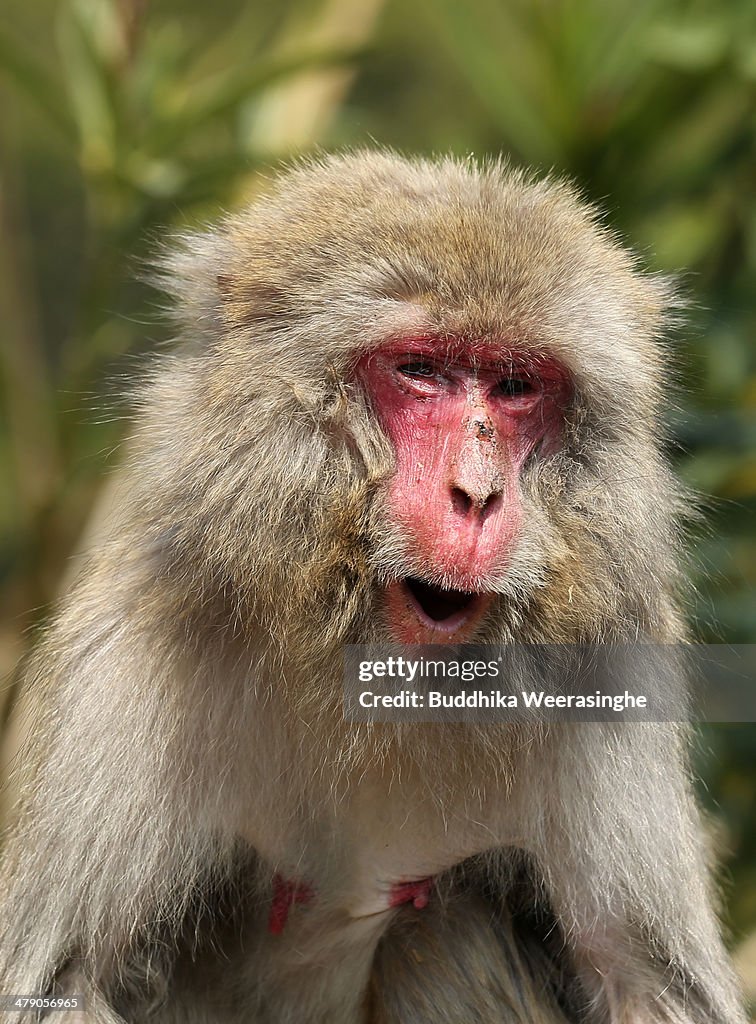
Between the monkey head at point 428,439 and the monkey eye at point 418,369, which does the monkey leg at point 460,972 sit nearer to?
the monkey head at point 428,439

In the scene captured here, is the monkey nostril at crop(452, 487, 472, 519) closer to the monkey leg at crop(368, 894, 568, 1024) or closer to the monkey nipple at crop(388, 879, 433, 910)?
the monkey nipple at crop(388, 879, 433, 910)

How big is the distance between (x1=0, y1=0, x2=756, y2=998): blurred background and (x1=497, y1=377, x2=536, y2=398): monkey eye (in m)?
1.15

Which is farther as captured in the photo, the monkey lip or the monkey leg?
the monkey leg

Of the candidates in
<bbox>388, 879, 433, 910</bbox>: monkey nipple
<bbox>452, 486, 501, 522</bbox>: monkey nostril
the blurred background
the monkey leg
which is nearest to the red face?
<bbox>452, 486, 501, 522</bbox>: monkey nostril

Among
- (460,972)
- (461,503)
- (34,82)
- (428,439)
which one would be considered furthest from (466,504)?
(34,82)

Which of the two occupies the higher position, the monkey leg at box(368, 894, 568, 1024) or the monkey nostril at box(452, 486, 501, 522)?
the monkey nostril at box(452, 486, 501, 522)

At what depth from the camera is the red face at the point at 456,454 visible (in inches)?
82.0

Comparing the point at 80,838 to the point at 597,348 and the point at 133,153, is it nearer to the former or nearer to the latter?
the point at 597,348

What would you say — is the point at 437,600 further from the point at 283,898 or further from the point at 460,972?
the point at 460,972

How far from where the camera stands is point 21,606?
5.01 m

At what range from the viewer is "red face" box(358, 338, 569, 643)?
2.08 metres

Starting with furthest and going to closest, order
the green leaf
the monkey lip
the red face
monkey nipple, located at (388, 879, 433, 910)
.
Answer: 1. the green leaf
2. monkey nipple, located at (388, 879, 433, 910)
3. the monkey lip
4. the red face

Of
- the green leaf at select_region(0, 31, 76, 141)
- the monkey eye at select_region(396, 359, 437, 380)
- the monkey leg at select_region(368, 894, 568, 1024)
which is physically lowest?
the monkey leg at select_region(368, 894, 568, 1024)

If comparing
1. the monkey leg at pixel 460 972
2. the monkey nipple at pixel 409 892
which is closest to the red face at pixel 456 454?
the monkey nipple at pixel 409 892
